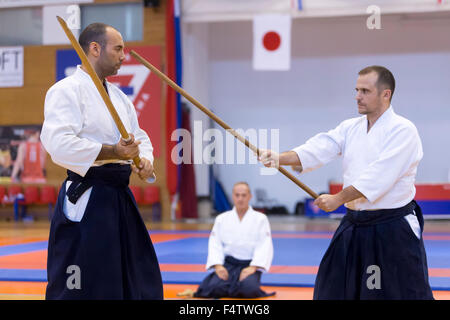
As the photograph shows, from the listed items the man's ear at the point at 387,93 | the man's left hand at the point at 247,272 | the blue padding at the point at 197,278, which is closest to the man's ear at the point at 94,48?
the man's ear at the point at 387,93

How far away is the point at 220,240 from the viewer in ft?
17.6

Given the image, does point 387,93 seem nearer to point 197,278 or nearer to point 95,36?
point 95,36

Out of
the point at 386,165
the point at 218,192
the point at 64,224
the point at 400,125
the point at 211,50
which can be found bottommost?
the point at 218,192

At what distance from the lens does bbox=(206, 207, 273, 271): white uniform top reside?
5250 mm

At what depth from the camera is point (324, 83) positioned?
1492cm

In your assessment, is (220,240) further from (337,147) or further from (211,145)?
(211,145)

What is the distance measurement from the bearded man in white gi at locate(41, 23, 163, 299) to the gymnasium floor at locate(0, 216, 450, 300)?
76.3 inches

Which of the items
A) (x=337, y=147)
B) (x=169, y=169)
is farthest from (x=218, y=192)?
(x=337, y=147)

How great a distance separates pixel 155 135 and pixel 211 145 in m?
1.61

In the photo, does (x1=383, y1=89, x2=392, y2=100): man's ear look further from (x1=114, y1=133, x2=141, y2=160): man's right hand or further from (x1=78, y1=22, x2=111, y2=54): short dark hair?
(x1=78, y1=22, x2=111, y2=54): short dark hair

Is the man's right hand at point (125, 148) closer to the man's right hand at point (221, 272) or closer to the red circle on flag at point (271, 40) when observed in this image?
the man's right hand at point (221, 272)

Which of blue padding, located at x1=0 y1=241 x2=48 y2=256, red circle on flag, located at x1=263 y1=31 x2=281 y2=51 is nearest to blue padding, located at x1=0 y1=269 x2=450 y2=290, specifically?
blue padding, located at x1=0 y1=241 x2=48 y2=256

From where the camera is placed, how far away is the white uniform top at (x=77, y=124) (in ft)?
9.23

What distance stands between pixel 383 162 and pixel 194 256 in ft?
14.5
